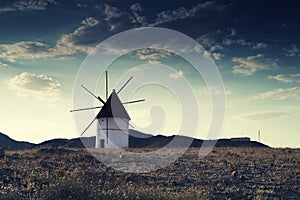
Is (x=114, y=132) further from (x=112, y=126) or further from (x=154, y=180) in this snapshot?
(x=154, y=180)

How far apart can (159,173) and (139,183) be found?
9.04 feet

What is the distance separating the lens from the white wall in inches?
1916

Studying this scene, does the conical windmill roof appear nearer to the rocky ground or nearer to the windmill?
the windmill

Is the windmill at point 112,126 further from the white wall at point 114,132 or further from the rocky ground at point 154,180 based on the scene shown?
the rocky ground at point 154,180

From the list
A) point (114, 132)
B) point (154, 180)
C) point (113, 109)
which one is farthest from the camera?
point (113, 109)

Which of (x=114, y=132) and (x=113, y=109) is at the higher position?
(x=113, y=109)

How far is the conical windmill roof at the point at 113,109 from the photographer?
49.8 m

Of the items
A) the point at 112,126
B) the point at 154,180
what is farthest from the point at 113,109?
the point at 154,180

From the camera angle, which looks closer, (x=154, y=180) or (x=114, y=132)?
(x=154, y=180)

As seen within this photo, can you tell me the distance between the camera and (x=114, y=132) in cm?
4888

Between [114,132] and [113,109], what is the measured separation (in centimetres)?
305

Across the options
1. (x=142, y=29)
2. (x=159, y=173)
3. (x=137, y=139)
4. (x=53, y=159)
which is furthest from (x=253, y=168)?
(x=137, y=139)

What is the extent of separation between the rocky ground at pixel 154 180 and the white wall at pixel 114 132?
22901 mm

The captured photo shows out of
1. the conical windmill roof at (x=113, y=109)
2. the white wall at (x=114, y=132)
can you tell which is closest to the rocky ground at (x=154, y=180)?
the white wall at (x=114, y=132)
